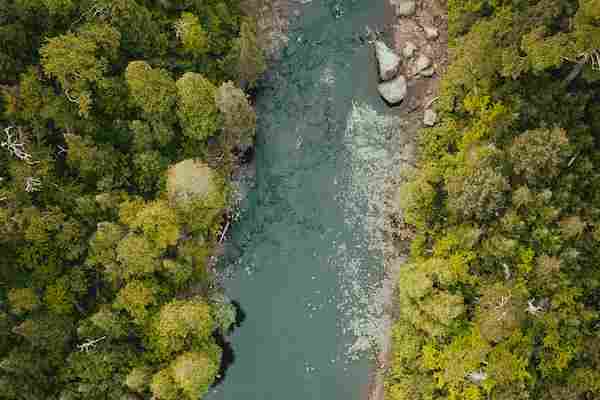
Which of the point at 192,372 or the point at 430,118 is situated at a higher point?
the point at 430,118

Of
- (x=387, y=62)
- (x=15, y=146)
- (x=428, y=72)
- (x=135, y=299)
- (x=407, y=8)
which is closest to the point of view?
(x=15, y=146)

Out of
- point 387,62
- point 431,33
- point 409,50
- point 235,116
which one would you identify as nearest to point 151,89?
point 235,116

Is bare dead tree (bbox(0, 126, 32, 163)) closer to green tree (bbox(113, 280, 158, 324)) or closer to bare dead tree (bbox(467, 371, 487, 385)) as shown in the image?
green tree (bbox(113, 280, 158, 324))

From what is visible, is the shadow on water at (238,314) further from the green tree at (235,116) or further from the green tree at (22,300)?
the green tree at (22,300)

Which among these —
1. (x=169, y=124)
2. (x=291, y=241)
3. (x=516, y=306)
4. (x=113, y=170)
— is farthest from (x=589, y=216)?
(x=113, y=170)

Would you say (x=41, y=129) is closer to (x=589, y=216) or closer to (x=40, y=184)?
(x=40, y=184)

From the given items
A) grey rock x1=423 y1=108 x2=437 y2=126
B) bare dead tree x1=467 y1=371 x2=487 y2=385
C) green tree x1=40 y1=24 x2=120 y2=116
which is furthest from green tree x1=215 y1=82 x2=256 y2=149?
bare dead tree x1=467 y1=371 x2=487 y2=385

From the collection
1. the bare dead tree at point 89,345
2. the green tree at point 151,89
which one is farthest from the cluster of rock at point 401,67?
the bare dead tree at point 89,345

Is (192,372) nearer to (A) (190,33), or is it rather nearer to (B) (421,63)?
(A) (190,33)
